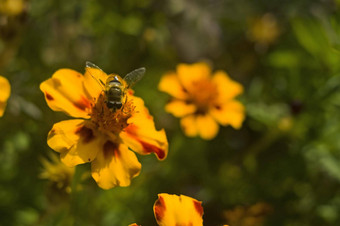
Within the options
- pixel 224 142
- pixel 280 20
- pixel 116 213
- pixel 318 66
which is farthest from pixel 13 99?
pixel 280 20

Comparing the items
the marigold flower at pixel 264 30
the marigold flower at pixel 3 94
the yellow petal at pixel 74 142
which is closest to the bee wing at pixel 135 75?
the yellow petal at pixel 74 142

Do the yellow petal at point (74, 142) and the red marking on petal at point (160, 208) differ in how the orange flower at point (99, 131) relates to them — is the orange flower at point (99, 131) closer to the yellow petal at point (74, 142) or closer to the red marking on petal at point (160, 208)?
the yellow petal at point (74, 142)

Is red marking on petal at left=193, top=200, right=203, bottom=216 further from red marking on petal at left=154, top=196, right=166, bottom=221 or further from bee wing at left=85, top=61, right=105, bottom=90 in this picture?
bee wing at left=85, top=61, right=105, bottom=90

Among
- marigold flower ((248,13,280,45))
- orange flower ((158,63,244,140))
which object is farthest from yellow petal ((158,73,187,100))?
marigold flower ((248,13,280,45))

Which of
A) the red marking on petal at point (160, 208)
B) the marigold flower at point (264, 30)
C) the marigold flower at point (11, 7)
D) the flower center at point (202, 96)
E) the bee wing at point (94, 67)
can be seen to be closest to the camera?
the red marking on petal at point (160, 208)

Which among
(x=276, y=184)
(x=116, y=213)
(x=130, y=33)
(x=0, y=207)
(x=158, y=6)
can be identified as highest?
(x=158, y=6)

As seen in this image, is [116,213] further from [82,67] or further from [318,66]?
[318,66]

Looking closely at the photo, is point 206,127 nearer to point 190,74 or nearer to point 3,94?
point 190,74
